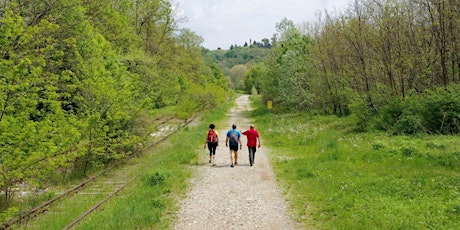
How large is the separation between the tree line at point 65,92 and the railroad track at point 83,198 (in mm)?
760

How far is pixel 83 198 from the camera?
1237 centimetres

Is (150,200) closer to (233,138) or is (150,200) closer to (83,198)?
(83,198)

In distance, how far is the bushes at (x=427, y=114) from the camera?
58.7 ft

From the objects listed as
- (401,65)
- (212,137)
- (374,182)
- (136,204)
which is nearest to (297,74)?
(401,65)

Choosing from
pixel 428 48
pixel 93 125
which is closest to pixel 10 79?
pixel 93 125

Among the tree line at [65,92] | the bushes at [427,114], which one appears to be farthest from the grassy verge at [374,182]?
the tree line at [65,92]

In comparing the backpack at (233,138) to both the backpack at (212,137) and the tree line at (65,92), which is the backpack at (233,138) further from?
the tree line at (65,92)

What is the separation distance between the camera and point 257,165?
53.3ft

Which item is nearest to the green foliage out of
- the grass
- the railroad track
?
the grass

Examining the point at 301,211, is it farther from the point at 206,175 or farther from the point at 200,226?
the point at 206,175

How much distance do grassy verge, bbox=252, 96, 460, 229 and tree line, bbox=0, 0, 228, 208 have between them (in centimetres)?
709

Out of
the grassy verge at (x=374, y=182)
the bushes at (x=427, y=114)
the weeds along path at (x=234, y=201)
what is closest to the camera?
the grassy verge at (x=374, y=182)

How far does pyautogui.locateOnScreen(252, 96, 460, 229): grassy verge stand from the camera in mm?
8625

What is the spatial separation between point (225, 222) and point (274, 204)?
1.89 m
